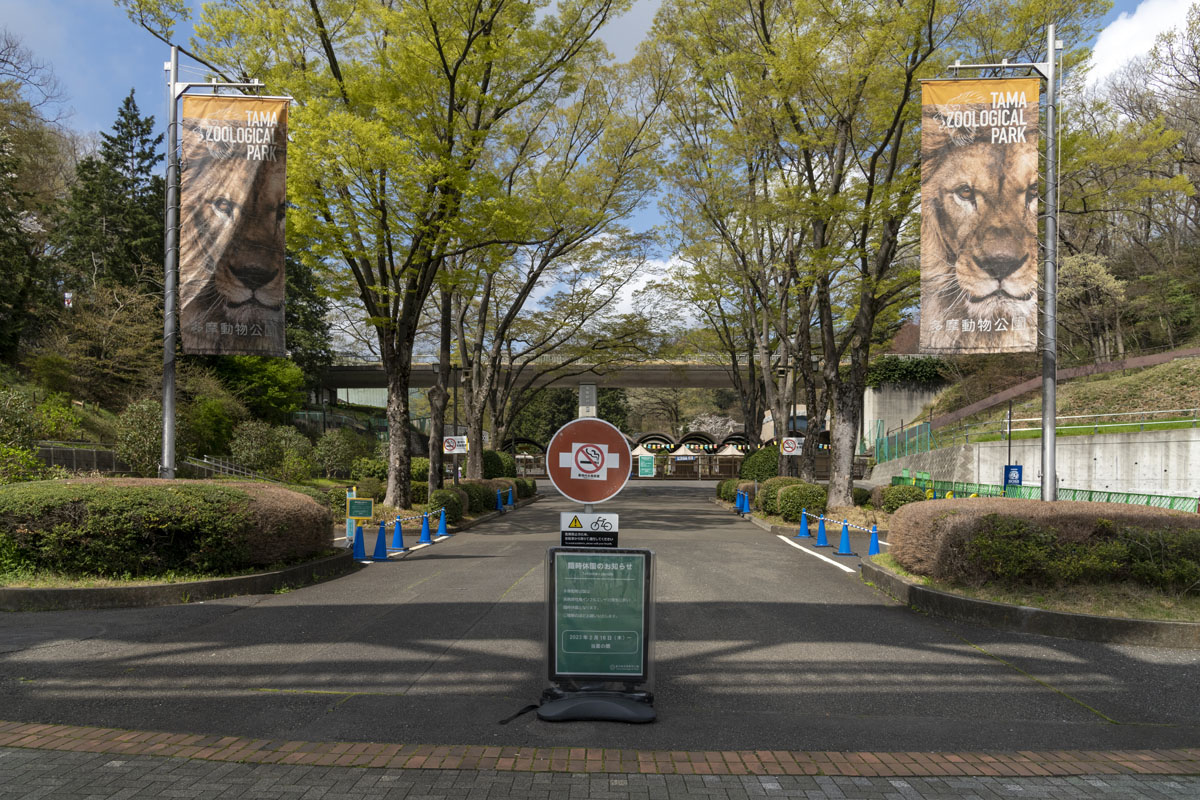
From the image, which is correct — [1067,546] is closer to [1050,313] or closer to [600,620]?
[1050,313]

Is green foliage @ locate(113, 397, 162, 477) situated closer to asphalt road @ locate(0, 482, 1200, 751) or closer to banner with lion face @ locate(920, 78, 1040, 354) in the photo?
asphalt road @ locate(0, 482, 1200, 751)

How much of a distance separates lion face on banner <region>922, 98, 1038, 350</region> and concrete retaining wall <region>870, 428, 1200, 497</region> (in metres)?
12.9

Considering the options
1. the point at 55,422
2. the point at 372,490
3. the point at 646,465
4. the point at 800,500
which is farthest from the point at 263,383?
the point at 800,500

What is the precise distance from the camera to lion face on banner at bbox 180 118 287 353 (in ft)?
43.9

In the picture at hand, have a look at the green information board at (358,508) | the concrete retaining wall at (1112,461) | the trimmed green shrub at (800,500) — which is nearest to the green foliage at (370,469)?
the trimmed green shrub at (800,500)

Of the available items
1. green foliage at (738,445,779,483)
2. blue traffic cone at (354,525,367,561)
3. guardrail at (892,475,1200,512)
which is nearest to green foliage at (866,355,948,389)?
green foliage at (738,445,779,483)

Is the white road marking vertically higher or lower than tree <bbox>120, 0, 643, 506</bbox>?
lower

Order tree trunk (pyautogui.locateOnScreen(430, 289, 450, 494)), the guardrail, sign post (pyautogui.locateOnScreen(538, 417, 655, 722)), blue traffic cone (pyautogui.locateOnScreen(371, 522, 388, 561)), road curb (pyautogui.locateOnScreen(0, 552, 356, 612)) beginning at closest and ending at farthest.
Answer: sign post (pyautogui.locateOnScreen(538, 417, 655, 722)) → road curb (pyautogui.locateOnScreen(0, 552, 356, 612)) → blue traffic cone (pyautogui.locateOnScreen(371, 522, 388, 561)) → the guardrail → tree trunk (pyautogui.locateOnScreen(430, 289, 450, 494))

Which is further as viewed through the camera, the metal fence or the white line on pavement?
the metal fence

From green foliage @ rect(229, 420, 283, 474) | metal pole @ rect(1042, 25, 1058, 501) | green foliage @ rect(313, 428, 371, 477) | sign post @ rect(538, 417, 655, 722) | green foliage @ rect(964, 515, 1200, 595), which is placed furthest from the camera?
green foliage @ rect(313, 428, 371, 477)


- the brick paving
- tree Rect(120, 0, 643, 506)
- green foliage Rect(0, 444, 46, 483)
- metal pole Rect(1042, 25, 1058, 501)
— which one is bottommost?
the brick paving

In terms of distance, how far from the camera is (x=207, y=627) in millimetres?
8242

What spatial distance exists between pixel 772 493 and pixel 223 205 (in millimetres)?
16902

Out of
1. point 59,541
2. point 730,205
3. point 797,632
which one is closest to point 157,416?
point 59,541
